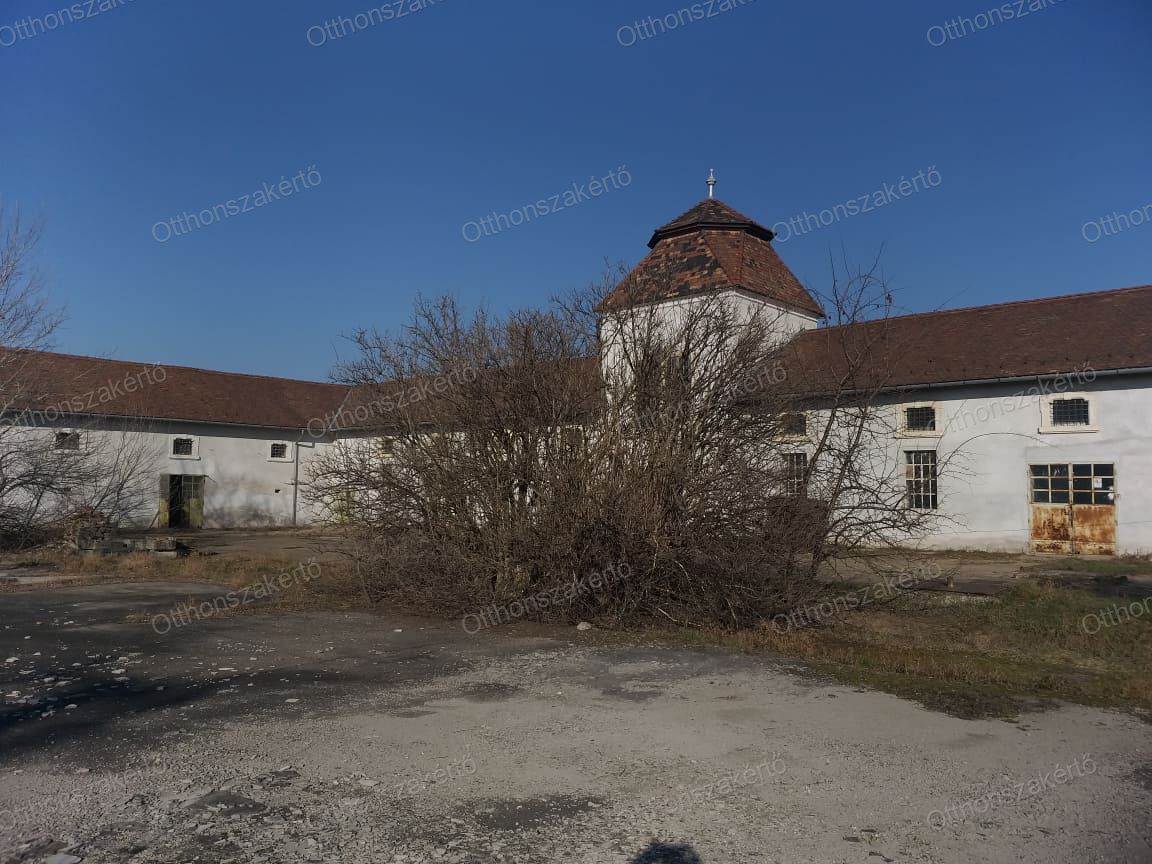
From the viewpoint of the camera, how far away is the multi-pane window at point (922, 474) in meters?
22.4

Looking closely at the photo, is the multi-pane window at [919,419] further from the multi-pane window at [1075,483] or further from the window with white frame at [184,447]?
the window with white frame at [184,447]

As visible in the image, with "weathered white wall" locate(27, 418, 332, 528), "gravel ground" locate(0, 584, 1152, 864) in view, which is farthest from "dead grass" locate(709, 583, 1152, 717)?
"weathered white wall" locate(27, 418, 332, 528)

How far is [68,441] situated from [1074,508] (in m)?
27.3

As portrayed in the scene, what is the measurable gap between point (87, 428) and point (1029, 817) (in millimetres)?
28184

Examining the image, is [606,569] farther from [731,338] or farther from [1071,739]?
[1071,739]

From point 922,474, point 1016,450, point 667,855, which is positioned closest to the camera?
point 667,855

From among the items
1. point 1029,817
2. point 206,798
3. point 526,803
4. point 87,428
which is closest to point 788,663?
point 1029,817

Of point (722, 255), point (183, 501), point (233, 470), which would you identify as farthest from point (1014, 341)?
point (183, 501)

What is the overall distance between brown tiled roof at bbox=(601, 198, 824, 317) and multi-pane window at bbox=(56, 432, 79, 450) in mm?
17072

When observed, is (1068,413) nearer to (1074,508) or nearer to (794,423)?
(1074,508)

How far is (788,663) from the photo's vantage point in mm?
9094

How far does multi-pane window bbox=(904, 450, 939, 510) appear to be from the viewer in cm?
2242

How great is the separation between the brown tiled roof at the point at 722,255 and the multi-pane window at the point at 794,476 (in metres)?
10.7

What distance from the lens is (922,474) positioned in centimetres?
2270
